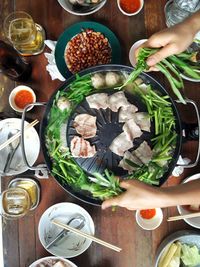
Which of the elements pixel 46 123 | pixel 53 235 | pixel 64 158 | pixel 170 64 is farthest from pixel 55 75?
pixel 53 235

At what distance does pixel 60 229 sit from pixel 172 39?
90 centimetres

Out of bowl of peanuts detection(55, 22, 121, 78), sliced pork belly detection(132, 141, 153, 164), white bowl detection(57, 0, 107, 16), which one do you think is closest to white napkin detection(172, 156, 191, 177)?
sliced pork belly detection(132, 141, 153, 164)

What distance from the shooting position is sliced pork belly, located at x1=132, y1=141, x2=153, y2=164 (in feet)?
4.79

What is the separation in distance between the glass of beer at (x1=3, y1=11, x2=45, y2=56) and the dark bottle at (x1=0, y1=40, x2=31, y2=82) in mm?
57

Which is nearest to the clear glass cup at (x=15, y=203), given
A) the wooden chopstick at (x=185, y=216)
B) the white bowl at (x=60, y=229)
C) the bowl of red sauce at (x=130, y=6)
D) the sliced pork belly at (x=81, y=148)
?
the white bowl at (x=60, y=229)

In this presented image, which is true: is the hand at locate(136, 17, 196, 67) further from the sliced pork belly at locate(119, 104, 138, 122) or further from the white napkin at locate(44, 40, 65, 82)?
the white napkin at locate(44, 40, 65, 82)

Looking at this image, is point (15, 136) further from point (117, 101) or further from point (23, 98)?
point (117, 101)

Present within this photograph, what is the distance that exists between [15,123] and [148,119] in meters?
0.57

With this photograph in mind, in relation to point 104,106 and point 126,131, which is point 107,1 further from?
point 126,131

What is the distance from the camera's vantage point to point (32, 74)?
1639 millimetres

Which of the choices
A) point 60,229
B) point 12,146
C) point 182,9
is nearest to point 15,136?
point 12,146

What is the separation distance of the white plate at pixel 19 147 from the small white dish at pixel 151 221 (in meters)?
0.51

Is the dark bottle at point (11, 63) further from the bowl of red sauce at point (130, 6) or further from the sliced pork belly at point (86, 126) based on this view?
the bowl of red sauce at point (130, 6)

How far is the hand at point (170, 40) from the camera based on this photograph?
1.23 meters
